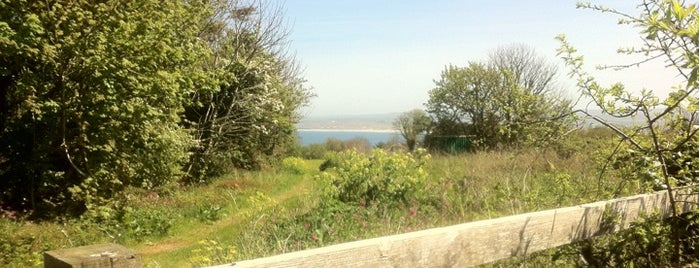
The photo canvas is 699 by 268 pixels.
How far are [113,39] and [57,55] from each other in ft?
3.98

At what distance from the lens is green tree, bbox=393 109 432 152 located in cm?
3658

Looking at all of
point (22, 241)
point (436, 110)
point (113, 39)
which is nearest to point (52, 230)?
point (22, 241)

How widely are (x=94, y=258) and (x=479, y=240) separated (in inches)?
62.9

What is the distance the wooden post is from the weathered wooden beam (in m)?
0.30

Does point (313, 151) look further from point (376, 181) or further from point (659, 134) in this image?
point (659, 134)

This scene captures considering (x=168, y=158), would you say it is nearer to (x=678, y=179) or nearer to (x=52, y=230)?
(x=52, y=230)

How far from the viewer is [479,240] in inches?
90.3

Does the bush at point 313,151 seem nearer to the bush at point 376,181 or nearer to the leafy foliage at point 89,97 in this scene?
the leafy foliage at point 89,97

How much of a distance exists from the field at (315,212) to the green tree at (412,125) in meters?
20.8

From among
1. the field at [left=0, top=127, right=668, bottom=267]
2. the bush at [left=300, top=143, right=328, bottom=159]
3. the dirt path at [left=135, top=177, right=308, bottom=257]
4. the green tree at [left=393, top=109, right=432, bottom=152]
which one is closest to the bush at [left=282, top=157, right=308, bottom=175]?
A: the field at [left=0, top=127, right=668, bottom=267]

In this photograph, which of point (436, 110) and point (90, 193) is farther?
point (436, 110)

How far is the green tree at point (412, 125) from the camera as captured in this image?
3658 centimetres

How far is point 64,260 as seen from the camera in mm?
1449

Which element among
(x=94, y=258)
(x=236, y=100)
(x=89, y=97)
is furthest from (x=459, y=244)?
(x=236, y=100)
